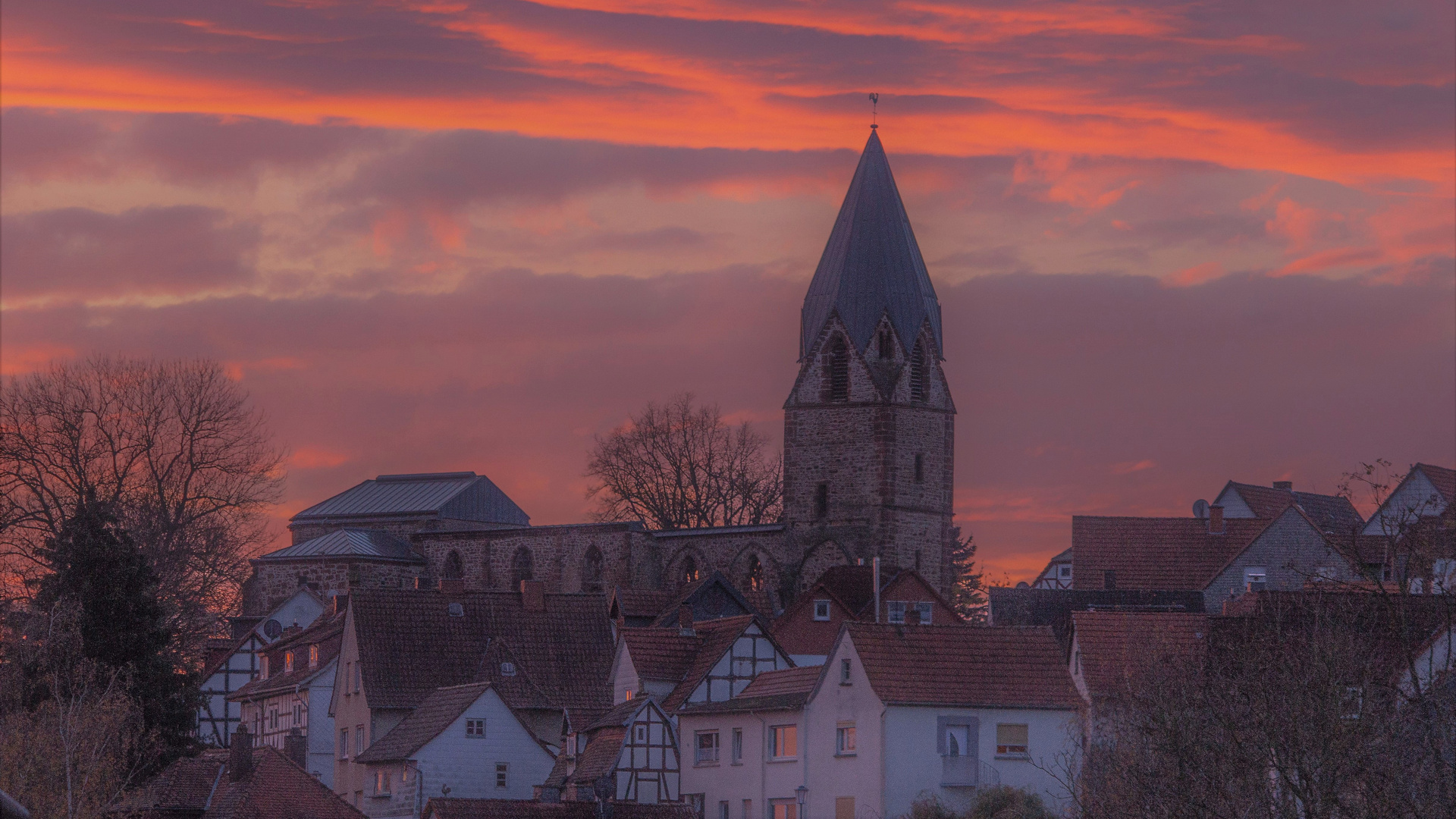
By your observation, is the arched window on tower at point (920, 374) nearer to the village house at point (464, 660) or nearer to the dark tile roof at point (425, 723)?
the village house at point (464, 660)

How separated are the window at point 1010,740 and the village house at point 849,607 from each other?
15767mm

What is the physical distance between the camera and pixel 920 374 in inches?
3125

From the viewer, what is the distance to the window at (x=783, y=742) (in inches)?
1869

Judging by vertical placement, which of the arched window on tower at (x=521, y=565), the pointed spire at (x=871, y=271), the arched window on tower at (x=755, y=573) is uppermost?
the pointed spire at (x=871, y=271)

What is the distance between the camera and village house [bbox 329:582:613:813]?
53938 millimetres

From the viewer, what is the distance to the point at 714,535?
77375 mm

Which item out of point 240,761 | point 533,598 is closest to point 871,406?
point 533,598

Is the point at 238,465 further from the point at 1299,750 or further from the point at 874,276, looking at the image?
the point at 1299,750

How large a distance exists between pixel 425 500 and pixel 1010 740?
49.6 metres

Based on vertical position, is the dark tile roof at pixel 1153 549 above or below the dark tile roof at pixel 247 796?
above

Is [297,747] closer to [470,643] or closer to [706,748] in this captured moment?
[470,643]

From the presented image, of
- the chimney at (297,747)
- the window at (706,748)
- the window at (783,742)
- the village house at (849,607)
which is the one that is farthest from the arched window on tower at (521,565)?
the window at (783,742)

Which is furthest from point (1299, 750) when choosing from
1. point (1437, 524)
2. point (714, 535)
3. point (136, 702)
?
point (714, 535)

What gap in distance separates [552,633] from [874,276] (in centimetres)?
2594
